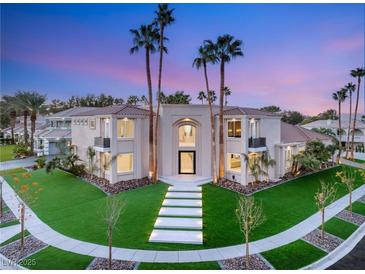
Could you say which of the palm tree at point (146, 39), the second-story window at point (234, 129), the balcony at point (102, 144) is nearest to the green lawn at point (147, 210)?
the balcony at point (102, 144)

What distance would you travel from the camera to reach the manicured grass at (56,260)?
8922 mm

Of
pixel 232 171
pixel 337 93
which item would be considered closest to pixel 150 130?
pixel 232 171

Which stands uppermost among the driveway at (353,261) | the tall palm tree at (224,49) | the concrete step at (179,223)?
the tall palm tree at (224,49)

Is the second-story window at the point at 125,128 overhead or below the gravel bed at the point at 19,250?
overhead

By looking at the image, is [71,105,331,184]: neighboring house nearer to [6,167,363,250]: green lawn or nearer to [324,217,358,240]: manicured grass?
[6,167,363,250]: green lawn

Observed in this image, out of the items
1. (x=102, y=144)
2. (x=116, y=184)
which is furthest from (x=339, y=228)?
(x=102, y=144)

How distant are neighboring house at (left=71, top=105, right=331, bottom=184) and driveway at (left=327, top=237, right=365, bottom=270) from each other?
9.93 metres

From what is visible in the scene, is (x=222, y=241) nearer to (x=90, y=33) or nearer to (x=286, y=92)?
(x=90, y=33)

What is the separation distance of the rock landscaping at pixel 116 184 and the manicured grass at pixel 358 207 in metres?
15.4

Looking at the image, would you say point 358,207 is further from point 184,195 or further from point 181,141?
point 181,141

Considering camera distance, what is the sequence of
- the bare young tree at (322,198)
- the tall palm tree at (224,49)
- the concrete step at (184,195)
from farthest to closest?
the tall palm tree at (224,49) < the concrete step at (184,195) < the bare young tree at (322,198)

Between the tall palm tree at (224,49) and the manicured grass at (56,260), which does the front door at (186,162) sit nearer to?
the tall palm tree at (224,49)

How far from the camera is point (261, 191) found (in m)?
18.8
